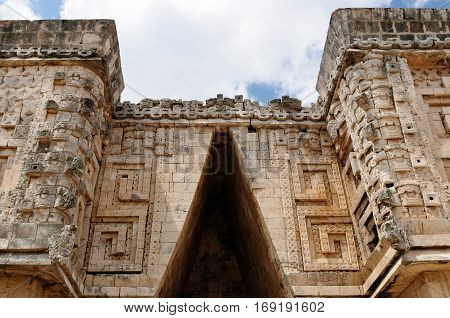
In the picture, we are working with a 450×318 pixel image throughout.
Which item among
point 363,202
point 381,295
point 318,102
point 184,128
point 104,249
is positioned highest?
point 318,102

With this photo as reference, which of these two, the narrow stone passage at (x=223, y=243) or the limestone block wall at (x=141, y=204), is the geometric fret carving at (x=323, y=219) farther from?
the limestone block wall at (x=141, y=204)

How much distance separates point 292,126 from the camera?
10117mm

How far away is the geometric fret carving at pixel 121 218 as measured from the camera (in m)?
8.42

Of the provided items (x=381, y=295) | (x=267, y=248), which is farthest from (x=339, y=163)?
(x=381, y=295)

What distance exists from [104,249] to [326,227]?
12.9 ft

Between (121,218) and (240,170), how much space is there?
96.6 inches

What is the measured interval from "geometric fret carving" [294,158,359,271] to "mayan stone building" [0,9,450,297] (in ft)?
0.08

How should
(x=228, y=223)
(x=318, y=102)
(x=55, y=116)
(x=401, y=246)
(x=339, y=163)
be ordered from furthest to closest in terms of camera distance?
(x=228, y=223), (x=318, y=102), (x=339, y=163), (x=55, y=116), (x=401, y=246)

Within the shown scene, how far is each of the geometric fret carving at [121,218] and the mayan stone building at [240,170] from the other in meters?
0.02

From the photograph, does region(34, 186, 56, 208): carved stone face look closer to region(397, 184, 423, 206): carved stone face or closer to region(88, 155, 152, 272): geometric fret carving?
region(88, 155, 152, 272): geometric fret carving

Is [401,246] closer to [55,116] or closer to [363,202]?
[363,202]

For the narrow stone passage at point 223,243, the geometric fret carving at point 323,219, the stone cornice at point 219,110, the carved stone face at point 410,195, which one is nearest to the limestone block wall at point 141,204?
the stone cornice at point 219,110

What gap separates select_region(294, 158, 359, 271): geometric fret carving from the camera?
27.9 ft

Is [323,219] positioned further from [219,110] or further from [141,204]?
[141,204]
